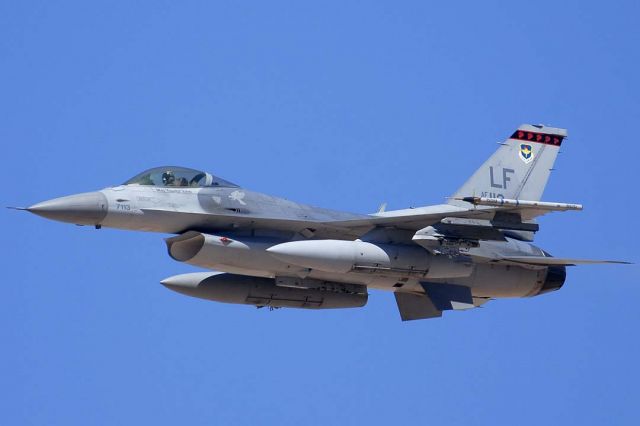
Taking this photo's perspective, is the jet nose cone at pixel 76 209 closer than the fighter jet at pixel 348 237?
Yes

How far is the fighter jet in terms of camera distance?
826 inches

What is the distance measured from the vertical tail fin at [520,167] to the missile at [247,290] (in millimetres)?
3094

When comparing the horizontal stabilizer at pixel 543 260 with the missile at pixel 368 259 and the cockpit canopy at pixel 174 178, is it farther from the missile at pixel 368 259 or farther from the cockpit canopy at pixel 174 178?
the cockpit canopy at pixel 174 178

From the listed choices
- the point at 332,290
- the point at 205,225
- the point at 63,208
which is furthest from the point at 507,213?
the point at 63,208

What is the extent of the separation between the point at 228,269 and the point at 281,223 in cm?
120

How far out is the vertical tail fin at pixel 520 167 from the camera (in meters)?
23.4

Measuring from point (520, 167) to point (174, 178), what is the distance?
6418mm

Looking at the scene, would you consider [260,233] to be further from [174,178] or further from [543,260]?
[543,260]

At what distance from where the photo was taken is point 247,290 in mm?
22781

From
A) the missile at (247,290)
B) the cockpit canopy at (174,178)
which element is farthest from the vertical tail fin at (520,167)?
the cockpit canopy at (174,178)

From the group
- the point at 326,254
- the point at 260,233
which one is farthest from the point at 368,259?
the point at 260,233

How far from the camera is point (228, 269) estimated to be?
2152cm

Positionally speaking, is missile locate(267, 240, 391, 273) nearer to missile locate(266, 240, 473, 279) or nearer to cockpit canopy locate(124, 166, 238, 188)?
missile locate(266, 240, 473, 279)

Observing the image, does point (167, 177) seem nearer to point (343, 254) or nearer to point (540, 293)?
point (343, 254)
